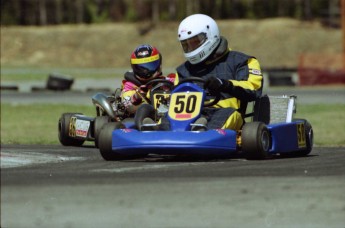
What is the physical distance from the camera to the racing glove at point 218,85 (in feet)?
28.5

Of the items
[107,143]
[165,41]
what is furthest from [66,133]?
[165,41]

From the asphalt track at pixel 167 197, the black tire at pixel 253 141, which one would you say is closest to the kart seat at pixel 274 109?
the black tire at pixel 253 141

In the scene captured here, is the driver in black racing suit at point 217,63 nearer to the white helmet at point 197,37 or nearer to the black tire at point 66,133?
the white helmet at point 197,37

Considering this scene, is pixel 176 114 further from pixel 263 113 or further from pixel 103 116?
pixel 103 116

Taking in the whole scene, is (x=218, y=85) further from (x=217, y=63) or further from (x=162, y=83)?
(x=162, y=83)

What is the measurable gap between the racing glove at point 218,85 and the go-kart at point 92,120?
6.78 feet

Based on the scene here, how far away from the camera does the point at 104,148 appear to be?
27.8 ft

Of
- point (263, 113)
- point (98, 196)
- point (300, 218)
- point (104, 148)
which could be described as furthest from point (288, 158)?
point (98, 196)

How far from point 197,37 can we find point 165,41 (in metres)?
54.7

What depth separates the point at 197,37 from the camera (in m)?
9.29

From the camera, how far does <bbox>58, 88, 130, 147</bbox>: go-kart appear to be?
10719mm

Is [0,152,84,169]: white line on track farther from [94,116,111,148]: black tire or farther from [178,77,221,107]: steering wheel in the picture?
[94,116,111,148]: black tire

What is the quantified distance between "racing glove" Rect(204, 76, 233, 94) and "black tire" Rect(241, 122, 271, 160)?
0.48 m

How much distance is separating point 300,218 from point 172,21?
65.6 metres
